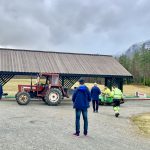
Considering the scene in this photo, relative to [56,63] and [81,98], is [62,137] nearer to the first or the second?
[81,98]

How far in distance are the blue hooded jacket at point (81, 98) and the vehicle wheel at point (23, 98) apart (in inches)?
514

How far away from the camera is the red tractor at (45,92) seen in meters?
25.0

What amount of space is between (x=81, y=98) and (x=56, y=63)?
75.5 feet

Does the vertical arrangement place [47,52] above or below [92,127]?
above

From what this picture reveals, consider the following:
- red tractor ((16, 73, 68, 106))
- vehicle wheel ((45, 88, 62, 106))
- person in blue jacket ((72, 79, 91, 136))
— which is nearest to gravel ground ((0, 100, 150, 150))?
person in blue jacket ((72, 79, 91, 136))

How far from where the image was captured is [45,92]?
26.2 meters

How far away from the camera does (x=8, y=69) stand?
3122 centimetres

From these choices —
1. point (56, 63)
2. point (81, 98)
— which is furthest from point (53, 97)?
point (81, 98)

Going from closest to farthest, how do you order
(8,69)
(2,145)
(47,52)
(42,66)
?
(2,145), (8,69), (42,66), (47,52)

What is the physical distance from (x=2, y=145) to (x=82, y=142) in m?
2.51

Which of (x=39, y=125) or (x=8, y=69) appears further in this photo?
(x=8, y=69)

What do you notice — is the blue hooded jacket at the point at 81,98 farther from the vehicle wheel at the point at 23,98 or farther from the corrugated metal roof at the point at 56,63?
the corrugated metal roof at the point at 56,63

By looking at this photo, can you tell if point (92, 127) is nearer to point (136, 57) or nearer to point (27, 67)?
point (27, 67)

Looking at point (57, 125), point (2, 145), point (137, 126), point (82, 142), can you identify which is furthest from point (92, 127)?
point (2, 145)
